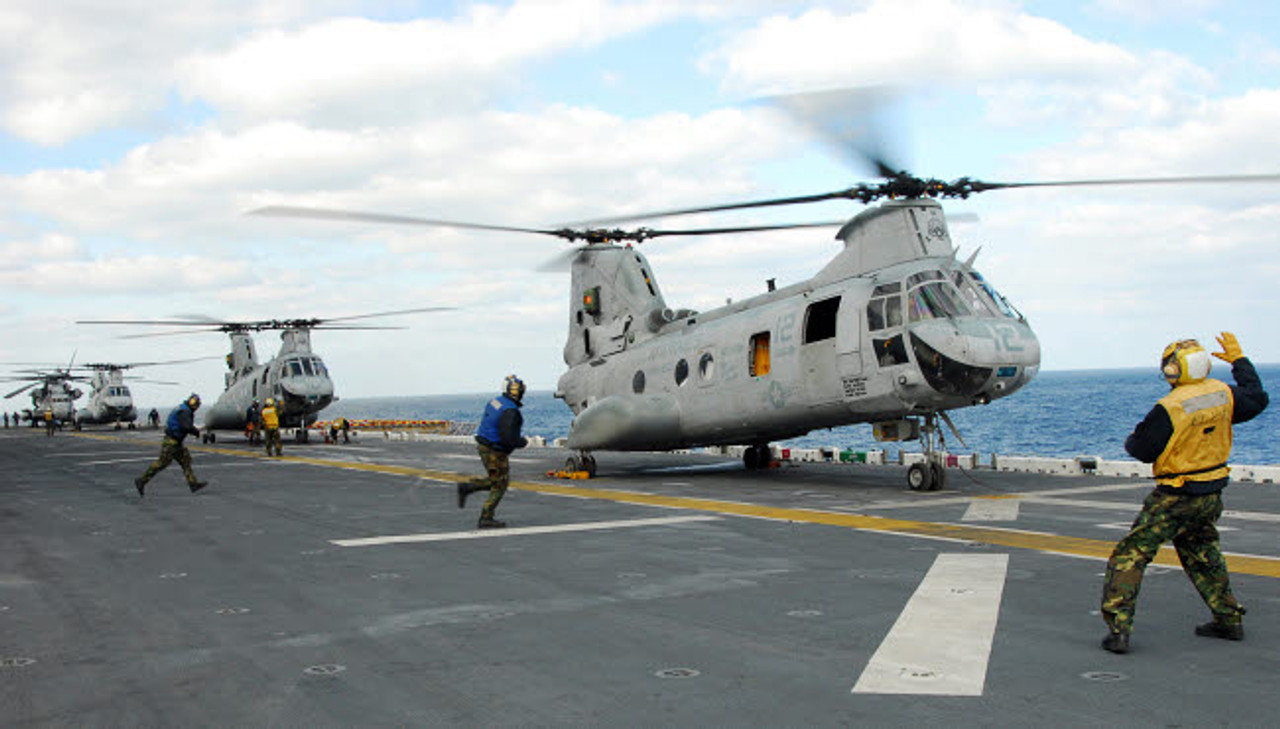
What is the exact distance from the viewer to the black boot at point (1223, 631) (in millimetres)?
6613

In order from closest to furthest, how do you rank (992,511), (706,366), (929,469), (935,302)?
1. (992,511)
2. (935,302)
3. (929,469)
4. (706,366)

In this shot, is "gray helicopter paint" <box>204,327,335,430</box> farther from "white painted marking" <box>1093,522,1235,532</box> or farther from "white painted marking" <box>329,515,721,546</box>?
"white painted marking" <box>1093,522,1235,532</box>

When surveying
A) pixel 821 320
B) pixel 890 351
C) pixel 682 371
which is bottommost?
pixel 682 371

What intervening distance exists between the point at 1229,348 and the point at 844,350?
10822 mm

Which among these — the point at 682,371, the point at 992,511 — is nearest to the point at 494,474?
the point at 992,511

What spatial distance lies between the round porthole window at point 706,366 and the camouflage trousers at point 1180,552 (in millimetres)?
14179

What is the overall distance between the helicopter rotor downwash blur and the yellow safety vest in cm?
769

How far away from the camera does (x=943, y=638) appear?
270 inches

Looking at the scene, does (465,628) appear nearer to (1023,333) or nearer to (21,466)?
(1023,333)

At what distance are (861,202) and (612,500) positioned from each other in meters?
6.81

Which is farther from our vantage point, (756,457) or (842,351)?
(756,457)

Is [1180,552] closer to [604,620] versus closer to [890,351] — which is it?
[604,620]

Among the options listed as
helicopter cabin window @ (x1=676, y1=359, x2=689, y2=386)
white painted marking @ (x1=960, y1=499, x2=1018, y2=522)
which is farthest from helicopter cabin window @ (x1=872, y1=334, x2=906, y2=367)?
helicopter cabin window @ (x1=676, y1=359, x2=689, y2=386)

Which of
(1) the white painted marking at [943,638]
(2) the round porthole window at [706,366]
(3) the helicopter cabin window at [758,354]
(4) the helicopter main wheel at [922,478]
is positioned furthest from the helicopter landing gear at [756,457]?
(1) the white painted marking at [943,638]
